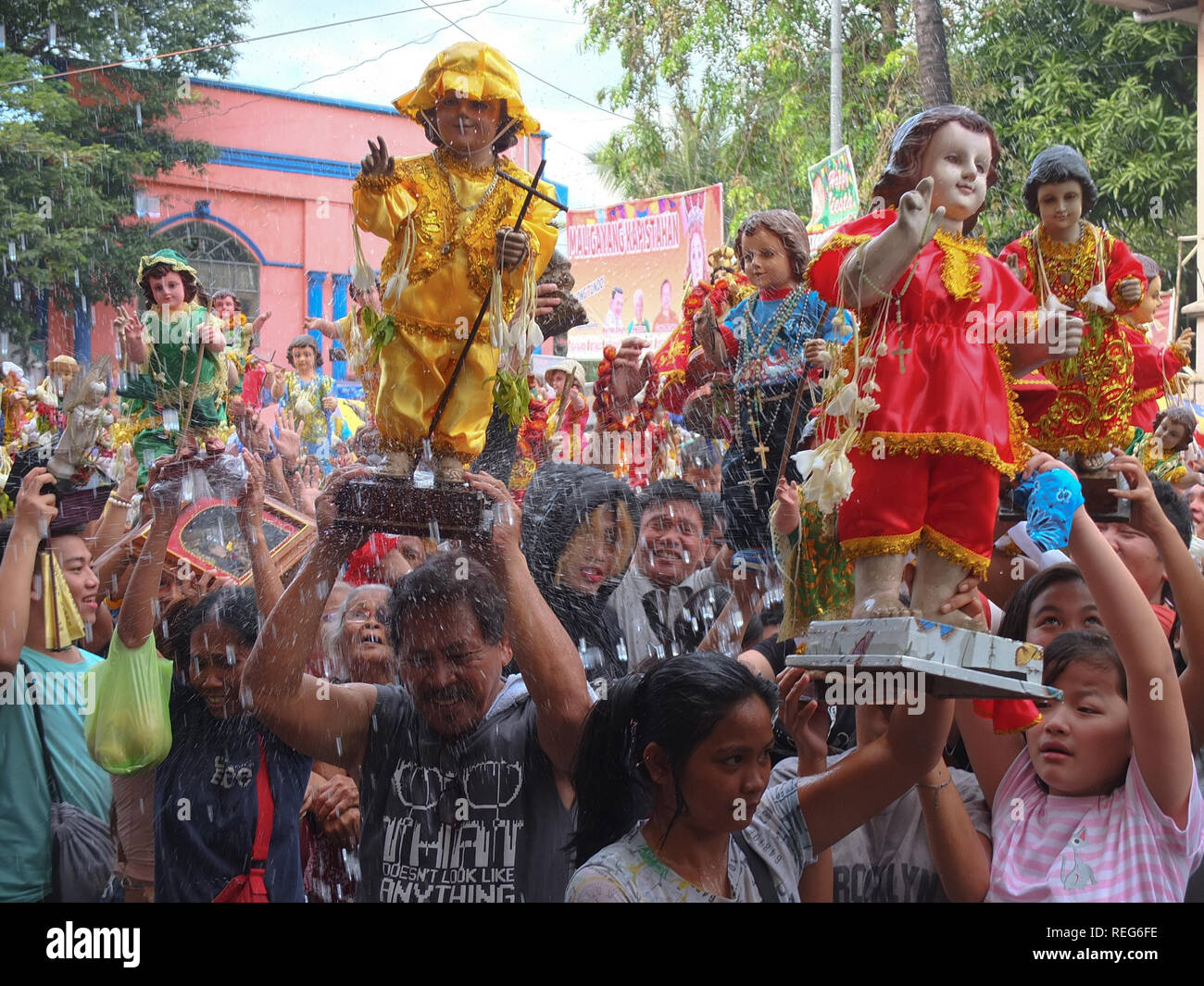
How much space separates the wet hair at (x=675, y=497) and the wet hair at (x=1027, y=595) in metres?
1.47

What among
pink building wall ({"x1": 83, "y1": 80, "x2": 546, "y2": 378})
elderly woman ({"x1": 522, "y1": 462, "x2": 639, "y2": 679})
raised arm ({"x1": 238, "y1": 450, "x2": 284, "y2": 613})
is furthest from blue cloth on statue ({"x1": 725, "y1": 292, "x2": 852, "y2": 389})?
pink building wall ({"x1": 83, "y1": 80, "x2": 546, "y2": 378})

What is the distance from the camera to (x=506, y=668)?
391cm

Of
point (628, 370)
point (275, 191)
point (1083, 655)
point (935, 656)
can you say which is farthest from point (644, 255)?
point (275, 191)

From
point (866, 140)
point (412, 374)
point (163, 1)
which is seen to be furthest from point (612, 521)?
point (163, 1)

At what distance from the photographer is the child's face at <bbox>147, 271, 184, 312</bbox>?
4.96 metres

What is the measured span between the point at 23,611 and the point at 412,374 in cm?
128

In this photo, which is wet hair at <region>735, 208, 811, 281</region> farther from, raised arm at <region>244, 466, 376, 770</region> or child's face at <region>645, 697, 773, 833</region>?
child's face at <region>645, 697, 773, 833</region>

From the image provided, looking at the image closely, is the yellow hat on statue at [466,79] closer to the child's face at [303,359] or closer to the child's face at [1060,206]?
the child's face at [1060,206]

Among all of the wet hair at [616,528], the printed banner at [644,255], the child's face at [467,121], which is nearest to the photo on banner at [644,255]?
the printed banner at [644,255]

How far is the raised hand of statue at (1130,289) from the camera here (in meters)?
3.55

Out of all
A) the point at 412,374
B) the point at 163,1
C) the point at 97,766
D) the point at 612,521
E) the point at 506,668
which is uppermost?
the point at 163,1

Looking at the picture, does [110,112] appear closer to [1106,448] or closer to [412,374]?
[412,374]

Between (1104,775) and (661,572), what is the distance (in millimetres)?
1833

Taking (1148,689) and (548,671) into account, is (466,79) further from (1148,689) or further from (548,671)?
(1148,689)
